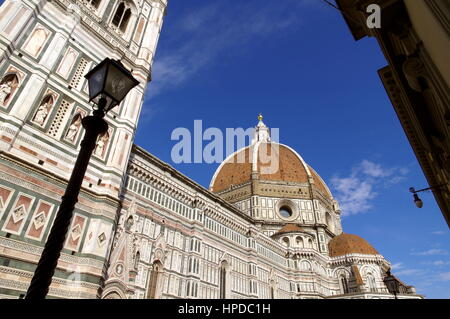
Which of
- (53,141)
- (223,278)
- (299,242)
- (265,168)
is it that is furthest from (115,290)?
(265,168)

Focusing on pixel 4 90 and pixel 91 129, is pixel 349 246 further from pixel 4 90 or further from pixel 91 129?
pixel 91 129

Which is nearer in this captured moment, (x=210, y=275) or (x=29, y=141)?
(x=29, y=141)

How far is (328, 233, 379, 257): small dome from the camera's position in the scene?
139ft

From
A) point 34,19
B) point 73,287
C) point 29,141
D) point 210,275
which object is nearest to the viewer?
point 73,287

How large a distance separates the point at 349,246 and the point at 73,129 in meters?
43.3

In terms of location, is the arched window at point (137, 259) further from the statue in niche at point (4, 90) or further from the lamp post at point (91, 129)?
the lamp post at point (91, 129)

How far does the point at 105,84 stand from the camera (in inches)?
154

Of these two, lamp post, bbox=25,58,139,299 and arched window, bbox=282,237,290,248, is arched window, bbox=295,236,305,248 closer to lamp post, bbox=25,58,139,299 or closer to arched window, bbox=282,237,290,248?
arched window, bbox=282,237,290,248

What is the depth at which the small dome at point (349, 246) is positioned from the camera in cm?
4241

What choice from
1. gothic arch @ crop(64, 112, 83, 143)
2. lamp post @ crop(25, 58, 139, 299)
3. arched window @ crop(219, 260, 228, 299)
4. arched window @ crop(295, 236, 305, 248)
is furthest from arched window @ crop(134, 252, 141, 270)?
arched window @ crop(295, 236, 305, 248)

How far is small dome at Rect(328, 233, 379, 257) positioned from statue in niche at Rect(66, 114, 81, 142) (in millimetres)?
42386

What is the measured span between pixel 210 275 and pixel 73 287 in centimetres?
1726
